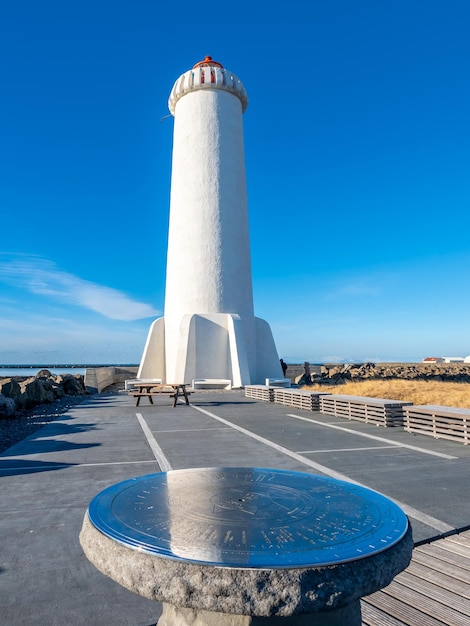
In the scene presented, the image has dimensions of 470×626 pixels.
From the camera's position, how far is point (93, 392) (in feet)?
74.5

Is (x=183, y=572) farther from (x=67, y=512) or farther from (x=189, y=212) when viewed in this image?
(x=189, y=212)

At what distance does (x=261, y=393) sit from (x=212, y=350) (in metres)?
5.92

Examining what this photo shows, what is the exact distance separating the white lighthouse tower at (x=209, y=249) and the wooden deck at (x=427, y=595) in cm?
1870

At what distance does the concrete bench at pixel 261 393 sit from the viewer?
1631cm

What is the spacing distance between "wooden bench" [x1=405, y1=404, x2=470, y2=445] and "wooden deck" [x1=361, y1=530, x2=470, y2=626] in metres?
4.98

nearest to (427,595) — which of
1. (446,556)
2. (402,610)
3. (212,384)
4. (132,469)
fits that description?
(402,610)

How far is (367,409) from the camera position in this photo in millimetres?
10680

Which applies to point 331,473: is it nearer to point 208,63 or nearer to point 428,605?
point 428,605

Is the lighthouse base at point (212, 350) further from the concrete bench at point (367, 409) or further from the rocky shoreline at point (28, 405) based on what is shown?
the concrete bench at point (367, 409)

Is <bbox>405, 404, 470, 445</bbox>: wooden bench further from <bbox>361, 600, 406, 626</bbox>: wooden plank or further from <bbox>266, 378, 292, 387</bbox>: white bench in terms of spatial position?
<bbox>266, 378, 292, 387</bbox>: white bench

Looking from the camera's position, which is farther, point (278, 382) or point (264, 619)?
point (278, 382)

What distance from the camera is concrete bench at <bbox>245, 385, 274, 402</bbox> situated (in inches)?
642

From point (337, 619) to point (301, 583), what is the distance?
0.49 m

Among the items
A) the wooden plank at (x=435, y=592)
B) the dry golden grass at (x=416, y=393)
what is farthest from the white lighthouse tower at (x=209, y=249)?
the wooden plank at (x=435, y=592)
